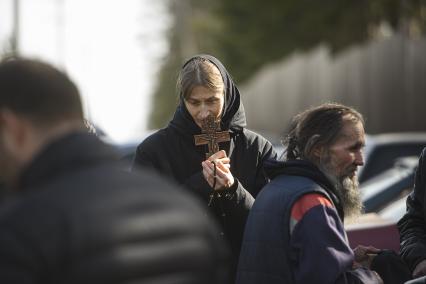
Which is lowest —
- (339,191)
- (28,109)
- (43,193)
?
(339,191)

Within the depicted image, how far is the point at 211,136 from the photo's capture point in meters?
4.82

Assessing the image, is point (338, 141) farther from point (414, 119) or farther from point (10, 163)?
point (414, 119)

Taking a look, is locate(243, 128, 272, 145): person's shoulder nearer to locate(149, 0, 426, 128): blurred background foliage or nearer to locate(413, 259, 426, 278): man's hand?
locate(413, 259, 426, 278): man's hand

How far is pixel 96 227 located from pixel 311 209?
1408 mm

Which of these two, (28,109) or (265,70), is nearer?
(28,109)

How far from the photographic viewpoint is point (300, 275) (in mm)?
3826

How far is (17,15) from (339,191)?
20212mm

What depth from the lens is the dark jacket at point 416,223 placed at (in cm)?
470

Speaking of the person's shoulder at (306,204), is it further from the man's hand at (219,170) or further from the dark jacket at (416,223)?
the dark jacket at (416,223)

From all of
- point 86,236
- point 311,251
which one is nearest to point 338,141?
point 311,251

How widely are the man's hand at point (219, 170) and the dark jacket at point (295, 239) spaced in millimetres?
486

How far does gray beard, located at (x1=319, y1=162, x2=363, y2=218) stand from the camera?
160 inches

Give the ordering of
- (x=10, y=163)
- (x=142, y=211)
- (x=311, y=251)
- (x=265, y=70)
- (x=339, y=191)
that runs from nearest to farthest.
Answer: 1. (x=142, y=211)
2. (x=10, y=163)
3. (x=311, y=251)
4. (x=339, y=191)
5. (x=265, y=70)

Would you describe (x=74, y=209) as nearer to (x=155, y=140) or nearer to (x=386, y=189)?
(x=155, y=140)
